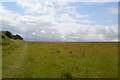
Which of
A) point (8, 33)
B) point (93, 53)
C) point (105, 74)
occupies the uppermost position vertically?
point (8, 33)

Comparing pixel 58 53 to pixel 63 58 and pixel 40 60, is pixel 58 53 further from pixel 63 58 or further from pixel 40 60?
pixel 40 60

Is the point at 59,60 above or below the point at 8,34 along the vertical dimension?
below

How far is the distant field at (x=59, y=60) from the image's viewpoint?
14877mm

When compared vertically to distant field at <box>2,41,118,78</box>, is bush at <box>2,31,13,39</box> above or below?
above

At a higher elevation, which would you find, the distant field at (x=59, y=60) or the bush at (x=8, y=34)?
the bush at (x=8, y=34)

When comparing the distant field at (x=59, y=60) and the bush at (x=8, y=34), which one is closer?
the distant field at (x=59, y=60)

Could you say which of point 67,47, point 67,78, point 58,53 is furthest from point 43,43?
point 67,78

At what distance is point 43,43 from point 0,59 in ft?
29.5

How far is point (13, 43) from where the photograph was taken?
951 inches

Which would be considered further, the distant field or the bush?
the bush

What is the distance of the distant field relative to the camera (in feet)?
48.8

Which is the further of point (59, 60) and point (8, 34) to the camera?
point (8, 34)

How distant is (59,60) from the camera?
60.8 ft

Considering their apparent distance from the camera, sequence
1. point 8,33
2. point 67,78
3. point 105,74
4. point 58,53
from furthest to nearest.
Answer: point 8,33 → point 58,53 → point 105,74 → point 67,78
